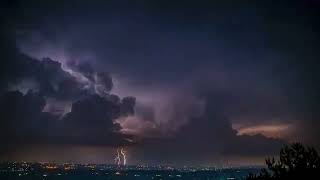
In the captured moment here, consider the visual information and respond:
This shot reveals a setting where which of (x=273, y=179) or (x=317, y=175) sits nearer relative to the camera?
(x=317, y=175)

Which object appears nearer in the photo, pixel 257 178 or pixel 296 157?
pixel 296 157

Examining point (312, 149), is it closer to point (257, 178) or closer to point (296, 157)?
point (296, 157)

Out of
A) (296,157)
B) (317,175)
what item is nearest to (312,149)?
(296,157)

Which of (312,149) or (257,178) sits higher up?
(312,149)

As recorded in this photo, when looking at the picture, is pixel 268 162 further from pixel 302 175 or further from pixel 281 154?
pixel 302 175

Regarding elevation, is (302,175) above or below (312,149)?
below

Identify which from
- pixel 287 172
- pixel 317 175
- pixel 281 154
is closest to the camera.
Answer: pixel 317 175

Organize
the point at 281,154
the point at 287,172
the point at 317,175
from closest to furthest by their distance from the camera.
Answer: the point at 317,175, the point at 287,172, the point at 281,154
